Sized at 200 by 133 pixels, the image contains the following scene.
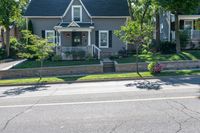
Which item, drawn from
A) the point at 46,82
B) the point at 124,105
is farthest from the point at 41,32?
the point at 124,105

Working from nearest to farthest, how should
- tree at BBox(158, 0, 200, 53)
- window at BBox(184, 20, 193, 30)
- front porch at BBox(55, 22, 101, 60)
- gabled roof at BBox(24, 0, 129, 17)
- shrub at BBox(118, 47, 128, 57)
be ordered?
1. tree at BBox(158, 0, 200, 53)
2. front porch at BBox(55, 22, 101, 60)
3. shrub at BBox(118, 47, 128, 57)
4. gabled roof at BBox(24, 0, 129, 17)
5. window at BBox(184, 20, 193, 30)

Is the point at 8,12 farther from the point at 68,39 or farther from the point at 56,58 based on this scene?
the point at 56,58

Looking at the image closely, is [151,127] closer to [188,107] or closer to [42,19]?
[188,107]

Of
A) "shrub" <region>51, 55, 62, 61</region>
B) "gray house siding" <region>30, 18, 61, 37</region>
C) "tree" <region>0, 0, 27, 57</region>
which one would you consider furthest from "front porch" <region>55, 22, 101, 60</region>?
"tree" <region>0, 0, 27, 57</region>

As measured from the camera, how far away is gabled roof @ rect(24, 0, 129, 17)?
34.2 meters

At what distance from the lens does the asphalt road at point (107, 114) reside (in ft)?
24.5

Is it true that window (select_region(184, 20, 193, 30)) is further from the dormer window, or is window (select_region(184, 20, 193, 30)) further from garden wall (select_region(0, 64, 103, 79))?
garden wall (select_region(0, 64, 103, 79))

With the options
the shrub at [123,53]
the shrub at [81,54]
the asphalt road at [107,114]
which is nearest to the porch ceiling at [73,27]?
the shrub at [81,54]

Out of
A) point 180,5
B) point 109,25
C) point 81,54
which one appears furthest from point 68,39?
point 180,5

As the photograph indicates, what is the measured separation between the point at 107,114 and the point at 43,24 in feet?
87.3

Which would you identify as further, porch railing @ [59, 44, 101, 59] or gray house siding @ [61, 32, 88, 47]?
gray house siding @ [61, 32, 88, 47]

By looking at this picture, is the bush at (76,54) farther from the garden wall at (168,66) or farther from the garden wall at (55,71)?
the garden wall at (168,66)

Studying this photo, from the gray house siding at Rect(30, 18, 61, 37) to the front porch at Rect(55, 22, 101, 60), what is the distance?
125cm

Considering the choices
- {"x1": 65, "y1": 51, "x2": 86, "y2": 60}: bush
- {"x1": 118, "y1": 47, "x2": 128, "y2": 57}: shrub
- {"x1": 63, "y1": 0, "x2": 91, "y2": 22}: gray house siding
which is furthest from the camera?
{"x1": 63, "y1": 0, "x2": 91, "y2": 22}: gray house siding
